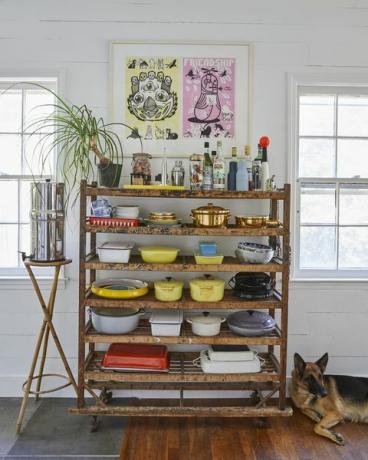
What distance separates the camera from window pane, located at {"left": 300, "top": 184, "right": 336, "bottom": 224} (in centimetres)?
299

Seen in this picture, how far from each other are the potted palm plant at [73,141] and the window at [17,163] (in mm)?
48

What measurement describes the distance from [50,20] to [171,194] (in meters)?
1.52

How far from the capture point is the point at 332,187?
2.99 metres

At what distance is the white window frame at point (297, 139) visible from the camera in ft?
9.28

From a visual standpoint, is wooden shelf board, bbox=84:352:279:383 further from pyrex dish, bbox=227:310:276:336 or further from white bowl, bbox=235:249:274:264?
white bowl, bbox=235:249:274:264

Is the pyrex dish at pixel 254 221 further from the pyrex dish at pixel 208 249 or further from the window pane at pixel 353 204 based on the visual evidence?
the window pane at pixel 353 204

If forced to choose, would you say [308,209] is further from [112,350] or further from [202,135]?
[112,350]

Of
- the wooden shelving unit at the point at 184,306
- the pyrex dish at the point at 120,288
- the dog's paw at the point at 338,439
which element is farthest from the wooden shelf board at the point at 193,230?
the dog's paw at the point at 338,439

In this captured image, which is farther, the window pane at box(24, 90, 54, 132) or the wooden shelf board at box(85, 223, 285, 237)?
A: the window pane at box(24, 90, 54, 132)

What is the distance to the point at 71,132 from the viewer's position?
8.96 ft

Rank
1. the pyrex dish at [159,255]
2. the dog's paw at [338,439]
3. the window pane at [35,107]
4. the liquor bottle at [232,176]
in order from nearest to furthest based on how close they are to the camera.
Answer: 1. the dog's paw at [338,439]
2. the pyrex dish at [159,255]
3. the liquor bottle at [232,176]
4. the window pane at [35,107]

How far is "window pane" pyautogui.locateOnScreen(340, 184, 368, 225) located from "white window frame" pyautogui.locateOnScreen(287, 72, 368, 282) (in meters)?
0.06

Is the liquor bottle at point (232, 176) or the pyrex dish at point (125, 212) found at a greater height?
the liquor bottle at point (232, 176)

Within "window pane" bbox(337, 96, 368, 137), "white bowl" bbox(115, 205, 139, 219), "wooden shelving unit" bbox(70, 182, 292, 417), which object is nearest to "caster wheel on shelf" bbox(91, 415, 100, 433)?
"wooden shelving unit" bbox(70, 182, 292, 417)
